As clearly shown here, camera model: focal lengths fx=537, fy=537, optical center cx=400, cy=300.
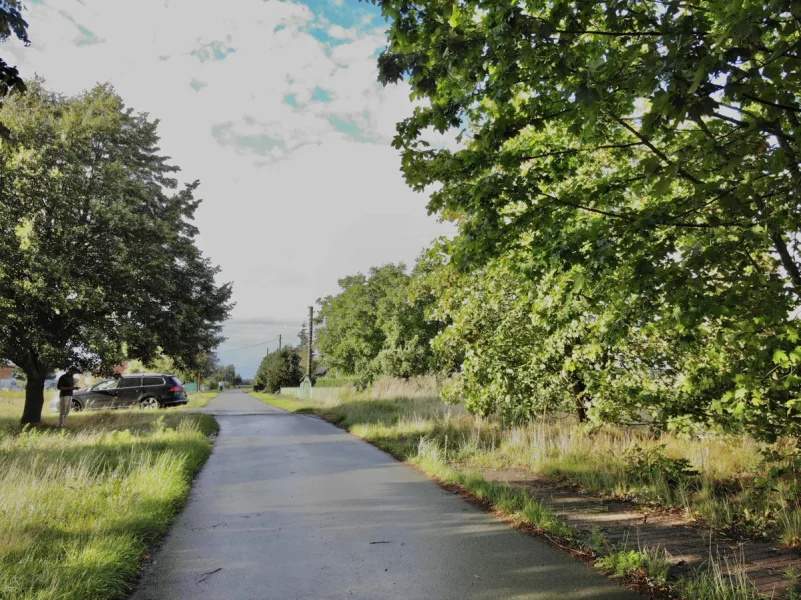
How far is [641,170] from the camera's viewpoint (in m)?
5.59

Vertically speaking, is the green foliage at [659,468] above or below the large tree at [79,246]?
below

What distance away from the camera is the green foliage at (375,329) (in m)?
29.8

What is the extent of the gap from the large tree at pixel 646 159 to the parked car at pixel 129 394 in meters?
22.6

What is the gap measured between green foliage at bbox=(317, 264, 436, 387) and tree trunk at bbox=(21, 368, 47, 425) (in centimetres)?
1642

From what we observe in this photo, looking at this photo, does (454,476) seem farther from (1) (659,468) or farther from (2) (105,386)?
(2) (105,386)

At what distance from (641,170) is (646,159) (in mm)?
2501

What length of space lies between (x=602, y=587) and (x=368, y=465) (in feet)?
20.6

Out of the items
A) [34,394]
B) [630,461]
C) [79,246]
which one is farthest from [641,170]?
[34,394]

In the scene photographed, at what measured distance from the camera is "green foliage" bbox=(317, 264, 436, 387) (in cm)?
2975

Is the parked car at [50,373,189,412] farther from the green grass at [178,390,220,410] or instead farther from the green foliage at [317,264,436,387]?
the green foliage at [317,264,436,387]

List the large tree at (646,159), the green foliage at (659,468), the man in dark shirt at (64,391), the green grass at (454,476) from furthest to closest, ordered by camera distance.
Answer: the man in dark shirt at (64,391) < the green foliage at (659,468) < the green grass at (454,476) < the large tree at (646,159)

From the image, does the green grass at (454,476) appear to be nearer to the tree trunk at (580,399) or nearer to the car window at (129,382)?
the tree trunk at (580,399)

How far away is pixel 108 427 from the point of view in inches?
611

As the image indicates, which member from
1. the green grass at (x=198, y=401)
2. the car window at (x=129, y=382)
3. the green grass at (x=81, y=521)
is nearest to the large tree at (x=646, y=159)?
the green grass at (x=81, y=521)
